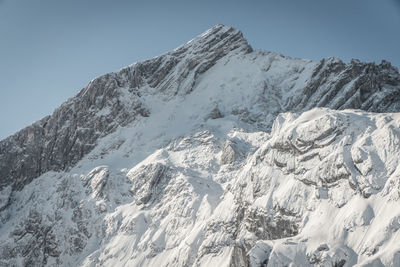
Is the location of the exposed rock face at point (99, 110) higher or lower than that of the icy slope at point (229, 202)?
higher

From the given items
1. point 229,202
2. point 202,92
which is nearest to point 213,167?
point 229,202

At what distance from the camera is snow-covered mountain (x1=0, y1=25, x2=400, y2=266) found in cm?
8512

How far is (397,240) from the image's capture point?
2918 inches

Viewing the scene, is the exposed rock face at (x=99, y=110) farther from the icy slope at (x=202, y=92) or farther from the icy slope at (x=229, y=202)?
the icy slope at (x=229, y=202)

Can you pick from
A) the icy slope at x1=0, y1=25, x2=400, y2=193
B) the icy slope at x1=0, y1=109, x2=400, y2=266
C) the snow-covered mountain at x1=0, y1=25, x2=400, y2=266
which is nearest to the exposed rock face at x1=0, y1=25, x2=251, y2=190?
the icy slope at x1=0, y1=25, x2=400, y2=193

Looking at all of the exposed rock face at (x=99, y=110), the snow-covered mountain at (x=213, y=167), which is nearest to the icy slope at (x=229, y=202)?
the snow-covered mountain at (x=213, y=167)

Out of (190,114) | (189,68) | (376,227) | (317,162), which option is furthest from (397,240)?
(189,68)

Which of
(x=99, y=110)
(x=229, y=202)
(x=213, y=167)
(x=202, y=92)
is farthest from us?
(x=202, y=92)

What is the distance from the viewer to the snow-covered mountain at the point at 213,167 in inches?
3351

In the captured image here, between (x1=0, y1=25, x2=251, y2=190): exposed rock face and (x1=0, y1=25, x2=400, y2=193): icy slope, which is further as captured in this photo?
(x1=0, y1=25, x2=251, y2=190): exposed rock face

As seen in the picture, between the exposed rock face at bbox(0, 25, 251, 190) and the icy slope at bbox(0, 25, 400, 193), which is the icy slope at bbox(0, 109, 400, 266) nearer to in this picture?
the exposed rock face at bbox(0, 25, 251, 190)

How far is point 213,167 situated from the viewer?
403 ft

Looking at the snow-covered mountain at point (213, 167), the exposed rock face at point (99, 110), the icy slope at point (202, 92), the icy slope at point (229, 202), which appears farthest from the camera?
the exposed rock face at point (99, 110)

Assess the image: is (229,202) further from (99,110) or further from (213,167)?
(99,110)
